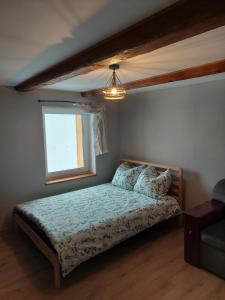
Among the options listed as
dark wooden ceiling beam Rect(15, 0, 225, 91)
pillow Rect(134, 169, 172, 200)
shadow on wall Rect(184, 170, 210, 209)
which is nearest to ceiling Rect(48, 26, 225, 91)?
dark wooden ceiling beam Rect(15, 0, 225, 91)

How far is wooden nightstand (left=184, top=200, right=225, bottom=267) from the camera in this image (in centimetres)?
251

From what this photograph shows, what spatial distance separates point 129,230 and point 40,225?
1.04m

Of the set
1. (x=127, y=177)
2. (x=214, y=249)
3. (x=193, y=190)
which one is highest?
(x=127, y=177)

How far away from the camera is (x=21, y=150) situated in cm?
344

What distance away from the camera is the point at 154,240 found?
3.15m

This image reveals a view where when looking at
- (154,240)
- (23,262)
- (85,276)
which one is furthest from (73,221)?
(154,240)

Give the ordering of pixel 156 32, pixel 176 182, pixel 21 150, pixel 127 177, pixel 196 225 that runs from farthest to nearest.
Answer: pixel 127 177 < pixel 176 182 < pixel 21 150 < pixel 196 225 < pixel 156 32

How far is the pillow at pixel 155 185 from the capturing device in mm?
3420

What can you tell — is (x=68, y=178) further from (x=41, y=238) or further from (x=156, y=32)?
(x=156, y=32)

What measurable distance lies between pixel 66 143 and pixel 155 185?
173 cm

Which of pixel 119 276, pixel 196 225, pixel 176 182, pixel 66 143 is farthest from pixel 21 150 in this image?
pixel 196 225

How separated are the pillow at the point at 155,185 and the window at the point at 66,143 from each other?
1.19 m

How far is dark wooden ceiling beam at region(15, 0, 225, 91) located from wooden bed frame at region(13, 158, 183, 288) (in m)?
1.79

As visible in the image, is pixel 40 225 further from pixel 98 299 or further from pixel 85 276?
pixel 98 299
